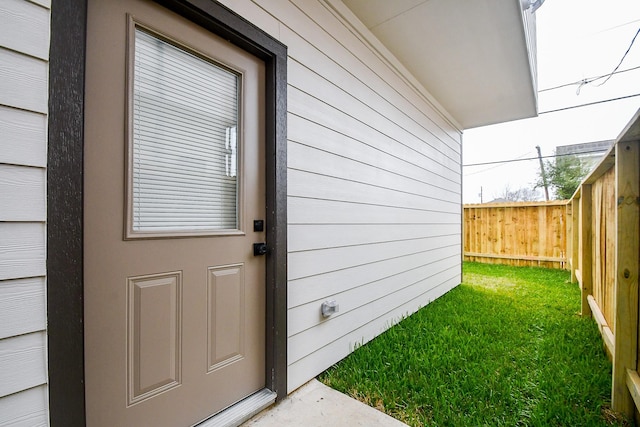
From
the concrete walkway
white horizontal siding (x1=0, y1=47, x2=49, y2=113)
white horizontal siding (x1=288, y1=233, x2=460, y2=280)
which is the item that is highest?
white horizontal siding (x1=0, y1=47, x2=49, y2=113)

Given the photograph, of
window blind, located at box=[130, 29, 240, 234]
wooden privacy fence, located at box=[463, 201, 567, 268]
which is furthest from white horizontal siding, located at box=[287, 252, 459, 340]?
wooden privacy fence, located at box=[463, 201, 567, 268]

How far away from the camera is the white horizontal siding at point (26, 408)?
751 millimetres

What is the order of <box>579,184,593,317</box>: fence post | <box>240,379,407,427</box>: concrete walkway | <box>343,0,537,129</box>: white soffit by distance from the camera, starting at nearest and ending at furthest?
<box>240,379,407,427</box>: concrete walkway, <box>343,0,537,129</box>: white soffit, <box>579,184,593,317</box>: fence post

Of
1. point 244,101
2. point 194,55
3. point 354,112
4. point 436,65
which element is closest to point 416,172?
point 436,65

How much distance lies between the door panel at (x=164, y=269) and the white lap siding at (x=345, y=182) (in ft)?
0.81

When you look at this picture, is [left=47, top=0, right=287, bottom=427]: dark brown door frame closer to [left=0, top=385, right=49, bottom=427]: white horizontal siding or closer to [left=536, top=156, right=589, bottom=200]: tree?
[left=0, top=385, right=49, bottom=427]: white horizontal siding

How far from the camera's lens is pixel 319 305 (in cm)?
181

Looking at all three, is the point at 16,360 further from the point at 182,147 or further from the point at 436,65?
the point at 436,65

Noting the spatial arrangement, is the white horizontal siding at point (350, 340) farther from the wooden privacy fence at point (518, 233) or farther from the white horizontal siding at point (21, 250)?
the wooden privacy fence at point (518, 233)

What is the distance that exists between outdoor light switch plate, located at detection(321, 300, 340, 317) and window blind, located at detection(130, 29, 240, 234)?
83 centimetres

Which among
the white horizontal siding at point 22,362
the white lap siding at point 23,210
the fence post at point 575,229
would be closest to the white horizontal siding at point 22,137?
the white lap siding at point 23,210

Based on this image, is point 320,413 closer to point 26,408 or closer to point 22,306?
point 26,408

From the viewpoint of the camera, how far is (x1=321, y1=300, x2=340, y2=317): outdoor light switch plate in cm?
182

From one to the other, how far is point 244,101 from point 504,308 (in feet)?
10.9
